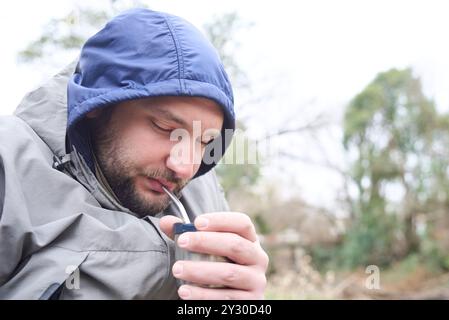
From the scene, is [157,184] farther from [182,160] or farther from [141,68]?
[141,68]

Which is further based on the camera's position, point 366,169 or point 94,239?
point 366,169

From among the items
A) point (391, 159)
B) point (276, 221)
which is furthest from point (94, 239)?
point (391, 159)

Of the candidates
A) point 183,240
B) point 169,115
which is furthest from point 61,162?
point 183,240

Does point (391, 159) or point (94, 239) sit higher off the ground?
point (391, 159)

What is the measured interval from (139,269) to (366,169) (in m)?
10.1

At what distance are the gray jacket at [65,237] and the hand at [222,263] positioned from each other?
0.13 m

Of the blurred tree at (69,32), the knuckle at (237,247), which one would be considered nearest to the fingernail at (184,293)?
the knuckle at (237,247)

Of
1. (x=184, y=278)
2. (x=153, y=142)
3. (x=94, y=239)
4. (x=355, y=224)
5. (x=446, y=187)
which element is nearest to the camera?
(x=184, y=278)

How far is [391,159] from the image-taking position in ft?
33.8

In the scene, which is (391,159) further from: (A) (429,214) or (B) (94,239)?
(B) (94,239)

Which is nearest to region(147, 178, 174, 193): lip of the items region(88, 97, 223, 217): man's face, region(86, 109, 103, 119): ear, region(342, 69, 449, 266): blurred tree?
region(88, 97, 223, 217): man's face

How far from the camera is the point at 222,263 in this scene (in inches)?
32.0

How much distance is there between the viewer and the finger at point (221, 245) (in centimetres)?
80
